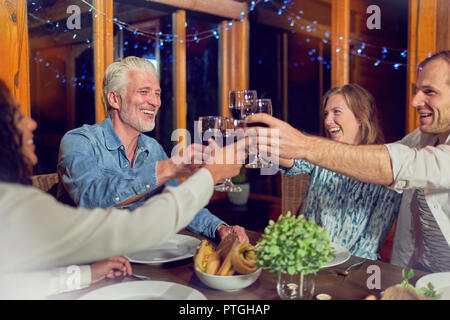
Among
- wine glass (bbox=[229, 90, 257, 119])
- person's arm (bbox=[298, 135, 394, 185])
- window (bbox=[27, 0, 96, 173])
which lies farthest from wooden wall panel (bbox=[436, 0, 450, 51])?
window (bbox=[27, 0, 96, 173])

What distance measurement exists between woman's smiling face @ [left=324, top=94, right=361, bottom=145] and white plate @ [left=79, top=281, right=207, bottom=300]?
4.10 feet

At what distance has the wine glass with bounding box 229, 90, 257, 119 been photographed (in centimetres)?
138

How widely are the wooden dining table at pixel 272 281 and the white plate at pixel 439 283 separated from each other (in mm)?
68

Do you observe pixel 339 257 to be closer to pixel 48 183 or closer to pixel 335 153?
pixel 335 153

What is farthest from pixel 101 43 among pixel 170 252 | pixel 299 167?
pixel 170 252

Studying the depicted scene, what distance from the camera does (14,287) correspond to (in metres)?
0.90

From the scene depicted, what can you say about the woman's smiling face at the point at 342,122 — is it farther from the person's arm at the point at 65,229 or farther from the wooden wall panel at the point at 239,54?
the wooden wall panel at the point at 239,54

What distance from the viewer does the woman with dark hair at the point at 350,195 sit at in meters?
1.77

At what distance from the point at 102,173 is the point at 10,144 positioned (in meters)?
0.86

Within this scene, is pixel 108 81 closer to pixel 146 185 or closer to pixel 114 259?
pixel 146 185

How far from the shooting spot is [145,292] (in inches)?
40.6

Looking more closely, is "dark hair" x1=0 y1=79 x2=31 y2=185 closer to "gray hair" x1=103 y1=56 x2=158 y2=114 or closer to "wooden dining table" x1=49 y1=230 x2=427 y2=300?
"wooden dining table" x1=49 y1=230 x2=427 y2=300

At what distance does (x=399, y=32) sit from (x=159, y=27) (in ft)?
5.83
